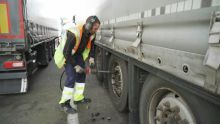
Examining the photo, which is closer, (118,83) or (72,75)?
(72,75)

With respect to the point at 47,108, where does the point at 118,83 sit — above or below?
above

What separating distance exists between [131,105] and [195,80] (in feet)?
4.96

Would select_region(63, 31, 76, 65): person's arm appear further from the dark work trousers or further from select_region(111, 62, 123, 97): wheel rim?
select_region(111, 62, 123, 97): wheel rim

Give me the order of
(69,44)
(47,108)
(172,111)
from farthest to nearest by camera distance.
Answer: (47,108), (69,44), (172,111)

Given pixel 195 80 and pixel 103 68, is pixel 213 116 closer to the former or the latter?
pixel 195 80

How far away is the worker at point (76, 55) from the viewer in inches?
123

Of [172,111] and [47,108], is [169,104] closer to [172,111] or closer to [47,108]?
[172,111]

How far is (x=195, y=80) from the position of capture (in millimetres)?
1263

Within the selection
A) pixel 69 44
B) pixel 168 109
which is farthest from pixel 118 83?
pixel 168 109

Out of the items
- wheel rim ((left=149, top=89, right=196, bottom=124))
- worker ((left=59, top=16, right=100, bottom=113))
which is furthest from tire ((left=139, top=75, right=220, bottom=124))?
worker ((left=59, top=16, right=100, bottom=113))

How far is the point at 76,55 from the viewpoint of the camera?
11.8 feet

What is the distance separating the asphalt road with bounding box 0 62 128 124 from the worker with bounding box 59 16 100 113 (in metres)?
0.35

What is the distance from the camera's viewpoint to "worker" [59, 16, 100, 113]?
10.3ft

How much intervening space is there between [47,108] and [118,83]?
1.51 metres
